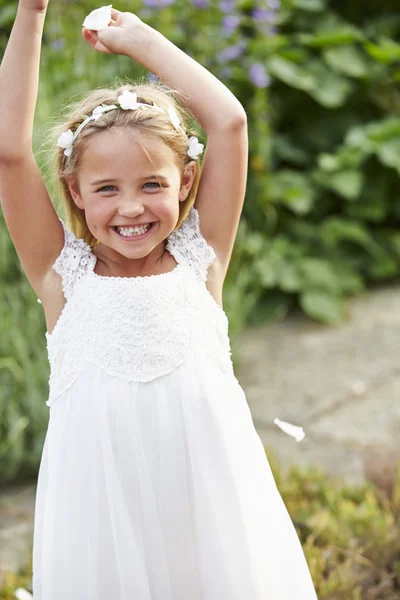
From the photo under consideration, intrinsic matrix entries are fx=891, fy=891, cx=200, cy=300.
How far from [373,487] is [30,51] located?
1.86 metres

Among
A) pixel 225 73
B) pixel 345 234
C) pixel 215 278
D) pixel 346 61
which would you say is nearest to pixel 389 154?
pixel 345 234

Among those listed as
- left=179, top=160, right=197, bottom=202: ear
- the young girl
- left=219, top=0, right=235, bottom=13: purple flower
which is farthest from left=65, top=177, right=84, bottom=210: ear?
left=219, top=0, right=235, bottom=13: purple flower

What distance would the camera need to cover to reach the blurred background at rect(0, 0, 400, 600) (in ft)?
9.56

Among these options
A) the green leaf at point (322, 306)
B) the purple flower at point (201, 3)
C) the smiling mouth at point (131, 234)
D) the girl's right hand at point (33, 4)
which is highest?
the purple flower at point (201, 3)

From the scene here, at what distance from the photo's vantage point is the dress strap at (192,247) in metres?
1.90

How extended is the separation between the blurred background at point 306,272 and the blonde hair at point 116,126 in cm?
13

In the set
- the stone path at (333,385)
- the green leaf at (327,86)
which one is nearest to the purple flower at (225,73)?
the green leaf at (327,86)

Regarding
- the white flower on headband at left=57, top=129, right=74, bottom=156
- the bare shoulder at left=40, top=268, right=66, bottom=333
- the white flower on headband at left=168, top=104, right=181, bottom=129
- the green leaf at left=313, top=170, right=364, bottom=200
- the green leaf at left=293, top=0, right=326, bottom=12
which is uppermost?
the green leaf at left=293, top=0, right=326, bottom=12

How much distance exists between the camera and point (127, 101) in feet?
5.82

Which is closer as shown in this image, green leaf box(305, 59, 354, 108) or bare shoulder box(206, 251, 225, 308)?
bare shoulder box(206, 251, 225, 308)

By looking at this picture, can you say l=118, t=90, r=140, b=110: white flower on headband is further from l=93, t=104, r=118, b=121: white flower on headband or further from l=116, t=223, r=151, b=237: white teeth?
l=116, t=223, r=151, b=237: white teeth

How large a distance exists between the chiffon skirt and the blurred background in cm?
54

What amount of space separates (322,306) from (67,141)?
3.44m

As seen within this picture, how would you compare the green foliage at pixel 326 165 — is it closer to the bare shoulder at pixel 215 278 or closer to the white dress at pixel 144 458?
the bare shoulder at pixel 215 278
